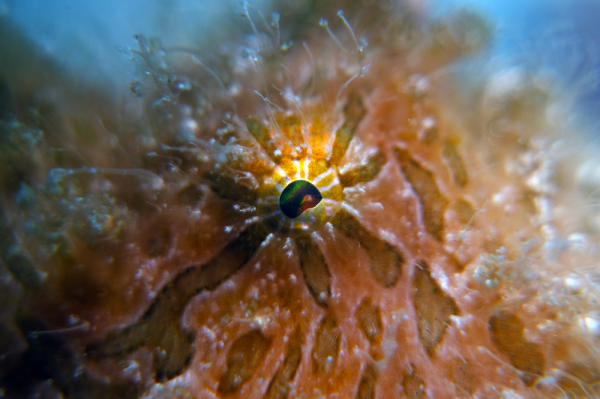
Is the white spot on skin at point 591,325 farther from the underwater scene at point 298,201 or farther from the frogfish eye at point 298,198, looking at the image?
the frogfish eye at point 298,198

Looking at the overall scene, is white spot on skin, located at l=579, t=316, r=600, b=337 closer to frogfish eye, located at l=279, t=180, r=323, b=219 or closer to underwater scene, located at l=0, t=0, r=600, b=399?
underwater scene, located at l=0, t=0, r=600, b=399

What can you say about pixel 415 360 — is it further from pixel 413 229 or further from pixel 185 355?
pixel 185 355

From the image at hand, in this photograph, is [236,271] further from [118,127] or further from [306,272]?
[118,127]

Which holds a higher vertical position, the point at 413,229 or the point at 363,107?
the point at 363,107

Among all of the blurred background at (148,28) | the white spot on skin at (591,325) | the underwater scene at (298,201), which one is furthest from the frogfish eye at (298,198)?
the white spot on skin at (591,325)

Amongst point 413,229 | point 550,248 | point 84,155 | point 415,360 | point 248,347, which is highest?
point 84,155

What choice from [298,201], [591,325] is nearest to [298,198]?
[298,201]

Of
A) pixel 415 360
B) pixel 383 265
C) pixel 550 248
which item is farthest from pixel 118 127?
pixel 550 248
